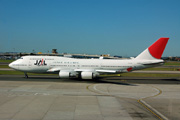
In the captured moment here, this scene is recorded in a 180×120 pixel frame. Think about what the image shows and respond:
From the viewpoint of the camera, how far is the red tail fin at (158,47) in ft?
96.0

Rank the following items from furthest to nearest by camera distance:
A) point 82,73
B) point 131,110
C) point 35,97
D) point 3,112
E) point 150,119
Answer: point 82,73 → point 35,97 → point 131,110 → point 3,112 → point 150,119

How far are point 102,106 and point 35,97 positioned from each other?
24.8 feet

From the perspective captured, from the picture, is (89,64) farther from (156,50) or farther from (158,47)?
(158,47)

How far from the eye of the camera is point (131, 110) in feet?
44.0

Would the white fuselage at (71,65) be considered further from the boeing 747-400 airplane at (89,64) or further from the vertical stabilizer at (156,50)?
the vertical stabilizer at (156,50)

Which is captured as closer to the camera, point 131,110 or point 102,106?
point 131,110

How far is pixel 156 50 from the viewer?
97.2ft

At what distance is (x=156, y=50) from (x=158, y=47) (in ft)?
2.17

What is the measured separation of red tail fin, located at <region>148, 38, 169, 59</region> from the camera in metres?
29.3

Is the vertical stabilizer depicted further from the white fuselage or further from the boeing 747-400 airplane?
the white fuselage

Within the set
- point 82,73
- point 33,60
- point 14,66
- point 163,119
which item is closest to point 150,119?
point 163,119

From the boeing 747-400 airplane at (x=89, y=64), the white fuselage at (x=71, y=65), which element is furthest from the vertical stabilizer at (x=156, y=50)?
the white fuselage at (x=71, y=65)

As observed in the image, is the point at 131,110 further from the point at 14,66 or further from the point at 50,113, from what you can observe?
the point at 14,66

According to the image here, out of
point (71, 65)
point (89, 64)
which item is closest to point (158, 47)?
point (89, 64)
